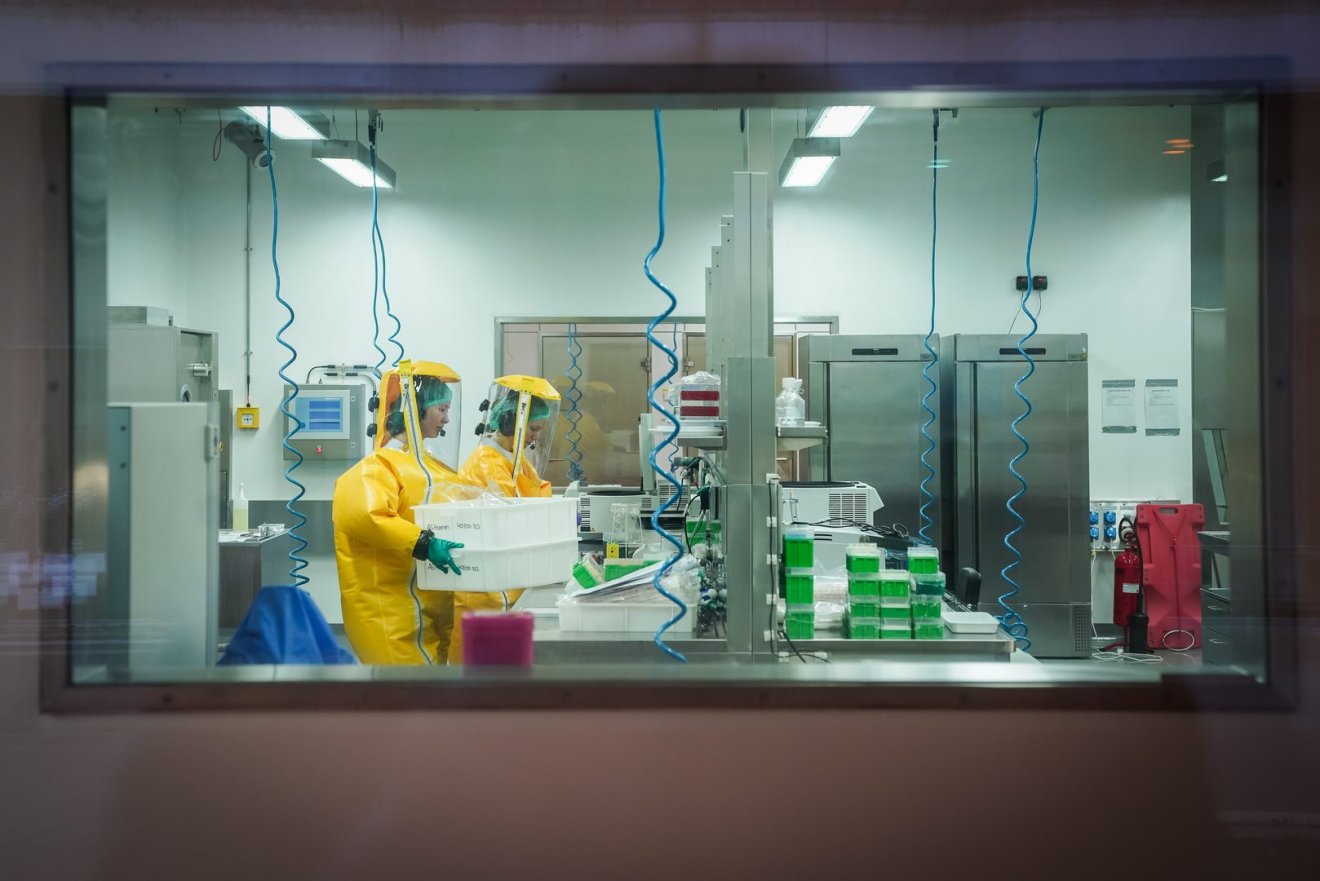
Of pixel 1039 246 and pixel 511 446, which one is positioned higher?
pixel 1039 246

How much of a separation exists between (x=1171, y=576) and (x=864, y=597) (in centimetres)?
350

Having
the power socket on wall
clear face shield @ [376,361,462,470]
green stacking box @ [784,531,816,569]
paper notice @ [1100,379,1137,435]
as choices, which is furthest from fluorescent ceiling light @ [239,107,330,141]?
the power socket on wall

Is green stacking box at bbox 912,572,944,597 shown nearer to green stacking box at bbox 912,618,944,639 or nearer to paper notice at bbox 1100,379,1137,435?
green stacking box at bbox 912,618,944,639

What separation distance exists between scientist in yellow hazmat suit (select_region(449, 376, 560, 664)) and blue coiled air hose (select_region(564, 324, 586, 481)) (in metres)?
1.83

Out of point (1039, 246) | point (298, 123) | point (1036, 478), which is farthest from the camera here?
point (1039, 246)

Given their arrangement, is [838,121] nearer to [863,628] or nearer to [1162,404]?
[863,628]

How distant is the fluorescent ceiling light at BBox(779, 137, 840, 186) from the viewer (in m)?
4.27

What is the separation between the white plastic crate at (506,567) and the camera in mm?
2225

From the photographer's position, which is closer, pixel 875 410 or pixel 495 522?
pixel 495 522

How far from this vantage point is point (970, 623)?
2.22 meters

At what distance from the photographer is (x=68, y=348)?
1553 millimetres

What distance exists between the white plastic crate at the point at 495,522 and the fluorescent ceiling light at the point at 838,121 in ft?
7.20

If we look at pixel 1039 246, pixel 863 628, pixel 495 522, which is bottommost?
pixel 863 628

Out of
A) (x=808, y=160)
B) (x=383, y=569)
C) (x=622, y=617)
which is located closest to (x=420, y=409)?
(x=383, y=569)
